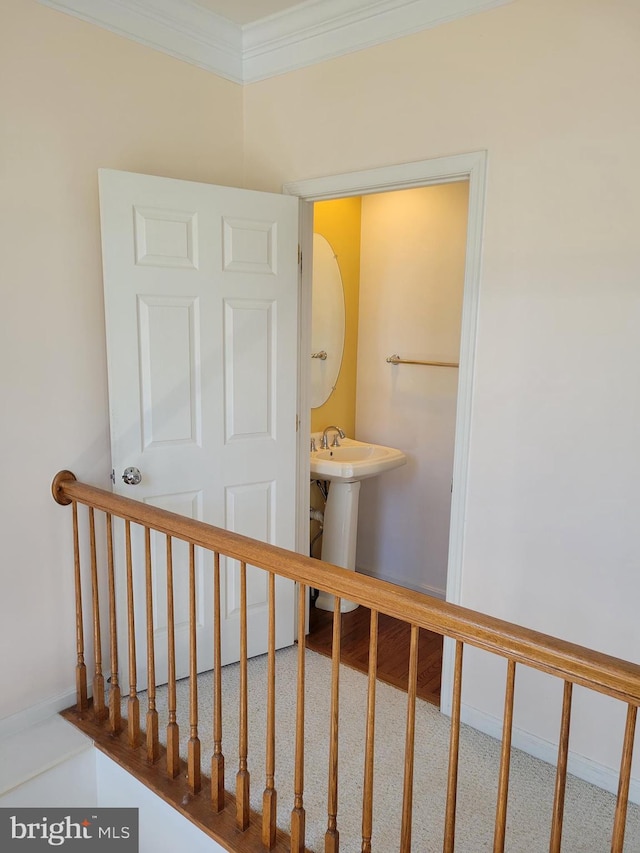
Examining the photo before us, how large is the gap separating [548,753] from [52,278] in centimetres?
233

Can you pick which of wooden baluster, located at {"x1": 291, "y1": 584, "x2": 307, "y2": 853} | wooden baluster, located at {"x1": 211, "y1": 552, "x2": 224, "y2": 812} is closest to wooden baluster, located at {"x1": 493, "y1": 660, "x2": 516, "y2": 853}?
wooden baluster, located at {"x1": 291, "y1": 584, "x2": 307, "y2": 853}

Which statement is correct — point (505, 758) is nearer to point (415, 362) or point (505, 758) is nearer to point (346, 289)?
point (415, 362)

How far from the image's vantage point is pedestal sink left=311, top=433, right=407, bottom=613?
3025 millimetres

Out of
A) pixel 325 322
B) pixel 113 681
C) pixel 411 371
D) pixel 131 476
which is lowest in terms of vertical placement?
pixel 113 681

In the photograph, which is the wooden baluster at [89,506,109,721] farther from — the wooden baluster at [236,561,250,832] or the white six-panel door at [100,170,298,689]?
the wooden baluster at [236,561,250,832]

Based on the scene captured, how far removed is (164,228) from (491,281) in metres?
1.18

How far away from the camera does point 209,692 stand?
2451mm

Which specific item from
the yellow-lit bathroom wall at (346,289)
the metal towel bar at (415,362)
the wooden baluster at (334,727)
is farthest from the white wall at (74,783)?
the metal towel bar at (415,362)

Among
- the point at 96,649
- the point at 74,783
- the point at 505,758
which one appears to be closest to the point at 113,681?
the point at 96,649

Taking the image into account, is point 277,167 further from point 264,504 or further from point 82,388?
point 264,504

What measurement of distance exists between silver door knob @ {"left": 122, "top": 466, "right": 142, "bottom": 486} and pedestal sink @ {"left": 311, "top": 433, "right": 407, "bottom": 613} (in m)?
0.96

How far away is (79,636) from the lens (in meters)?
2.25

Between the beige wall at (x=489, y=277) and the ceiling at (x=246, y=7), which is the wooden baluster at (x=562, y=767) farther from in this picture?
the ceiling at (x=246, y=7)

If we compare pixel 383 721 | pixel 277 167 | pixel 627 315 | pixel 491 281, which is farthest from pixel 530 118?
pixel 383 721
